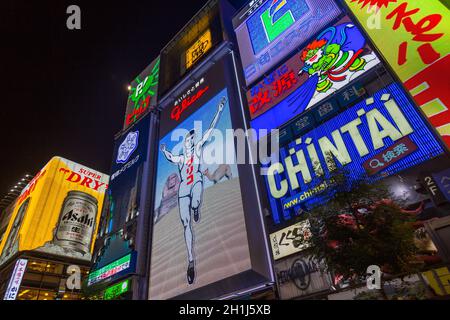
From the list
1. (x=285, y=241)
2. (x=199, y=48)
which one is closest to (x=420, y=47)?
(x=285, y=241)

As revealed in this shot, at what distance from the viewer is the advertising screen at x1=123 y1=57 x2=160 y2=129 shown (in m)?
26.5

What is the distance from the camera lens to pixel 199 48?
24531 millimetres

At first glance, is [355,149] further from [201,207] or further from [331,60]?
[201,207]

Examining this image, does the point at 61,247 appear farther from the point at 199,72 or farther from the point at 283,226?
the point at 283,226

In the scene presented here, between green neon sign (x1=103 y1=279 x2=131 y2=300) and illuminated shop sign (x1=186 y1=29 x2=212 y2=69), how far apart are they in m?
15.7

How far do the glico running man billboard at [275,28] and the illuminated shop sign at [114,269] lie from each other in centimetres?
1213

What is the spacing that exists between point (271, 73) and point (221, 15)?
900cm

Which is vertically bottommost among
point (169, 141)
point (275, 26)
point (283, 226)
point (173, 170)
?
point (283, 226)

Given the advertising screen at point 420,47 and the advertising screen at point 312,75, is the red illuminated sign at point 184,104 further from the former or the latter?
the advertising screen at point 420,47

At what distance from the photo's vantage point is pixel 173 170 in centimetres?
1850

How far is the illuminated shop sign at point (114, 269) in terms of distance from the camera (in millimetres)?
16870

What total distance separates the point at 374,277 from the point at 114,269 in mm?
14113

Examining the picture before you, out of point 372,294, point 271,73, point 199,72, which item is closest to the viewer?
point 372,294
